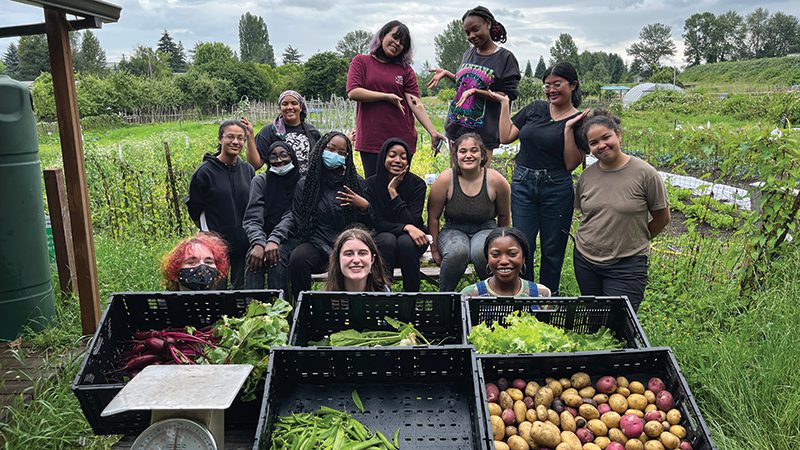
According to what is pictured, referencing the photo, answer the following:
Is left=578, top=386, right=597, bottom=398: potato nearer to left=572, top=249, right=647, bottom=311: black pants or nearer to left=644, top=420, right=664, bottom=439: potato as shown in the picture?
left=644, top=420, right=664, bottom=439: potato

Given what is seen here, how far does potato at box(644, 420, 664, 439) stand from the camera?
201 cm

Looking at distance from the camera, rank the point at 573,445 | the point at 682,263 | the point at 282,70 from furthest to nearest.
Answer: the point at 282,70, the point at 682,263, the point at 573,445

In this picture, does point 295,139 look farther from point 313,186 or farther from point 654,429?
point 654,429

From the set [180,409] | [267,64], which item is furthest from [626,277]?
[267,64]

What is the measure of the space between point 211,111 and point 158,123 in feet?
20.4

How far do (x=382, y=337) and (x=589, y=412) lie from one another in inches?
38.2

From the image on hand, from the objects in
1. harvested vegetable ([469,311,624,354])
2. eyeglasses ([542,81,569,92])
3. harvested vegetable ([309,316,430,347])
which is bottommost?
harvested vegetable ([309,316,430,347])

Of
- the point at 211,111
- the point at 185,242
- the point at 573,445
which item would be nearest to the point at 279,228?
the point at 185,242

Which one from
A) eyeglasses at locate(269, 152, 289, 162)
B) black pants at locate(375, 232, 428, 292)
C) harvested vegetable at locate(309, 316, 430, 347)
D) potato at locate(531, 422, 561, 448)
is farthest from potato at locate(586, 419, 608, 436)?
eyeglasses at locate(269, 152, 289, 162)

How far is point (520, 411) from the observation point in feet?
6.91

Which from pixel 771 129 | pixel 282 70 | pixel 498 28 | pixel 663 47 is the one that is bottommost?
pixel 771 129

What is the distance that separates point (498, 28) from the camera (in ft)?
15.1

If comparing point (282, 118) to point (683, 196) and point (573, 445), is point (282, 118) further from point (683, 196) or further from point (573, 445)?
point (683, 196)

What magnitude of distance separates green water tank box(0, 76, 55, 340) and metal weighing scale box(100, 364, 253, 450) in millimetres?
2946
